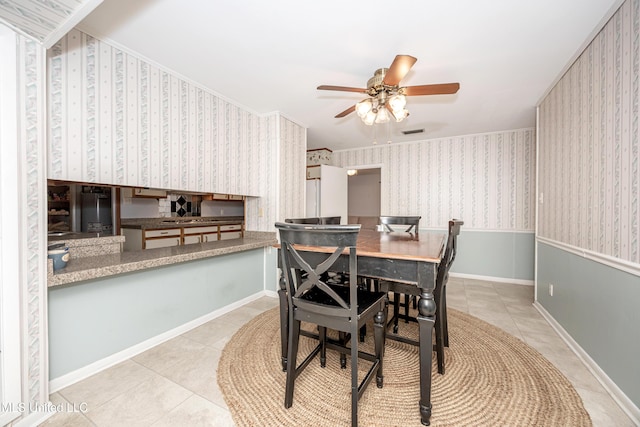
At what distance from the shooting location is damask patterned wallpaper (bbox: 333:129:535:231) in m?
3.90

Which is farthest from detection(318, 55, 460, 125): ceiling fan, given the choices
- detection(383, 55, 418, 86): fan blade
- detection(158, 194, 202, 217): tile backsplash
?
detection(158, 194, 202, 217): tile backsplash

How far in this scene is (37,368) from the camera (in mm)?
1329

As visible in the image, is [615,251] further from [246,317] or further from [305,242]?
[246,317]

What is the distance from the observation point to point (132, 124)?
202 cm

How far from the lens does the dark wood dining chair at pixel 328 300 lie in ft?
3.92

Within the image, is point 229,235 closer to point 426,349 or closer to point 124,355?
point 124,355

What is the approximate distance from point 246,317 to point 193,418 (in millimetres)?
1267

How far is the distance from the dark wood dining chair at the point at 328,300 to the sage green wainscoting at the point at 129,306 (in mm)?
1352

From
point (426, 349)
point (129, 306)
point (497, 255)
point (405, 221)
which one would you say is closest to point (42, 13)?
point (129, 306)

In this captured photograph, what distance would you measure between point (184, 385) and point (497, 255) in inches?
176

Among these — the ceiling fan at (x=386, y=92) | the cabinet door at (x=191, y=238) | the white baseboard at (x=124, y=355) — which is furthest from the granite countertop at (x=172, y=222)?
the ceiling fan at (x=386, y=92)

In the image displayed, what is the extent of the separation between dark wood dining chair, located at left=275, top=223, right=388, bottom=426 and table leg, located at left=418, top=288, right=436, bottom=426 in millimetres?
231

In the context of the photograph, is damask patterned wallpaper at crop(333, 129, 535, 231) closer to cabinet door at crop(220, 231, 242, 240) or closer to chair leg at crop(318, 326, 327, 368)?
cabinet door at crop(220, 231, 242, 240)

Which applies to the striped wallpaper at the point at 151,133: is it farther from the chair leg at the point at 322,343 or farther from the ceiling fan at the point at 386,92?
the chair leg at the point at 322,343
